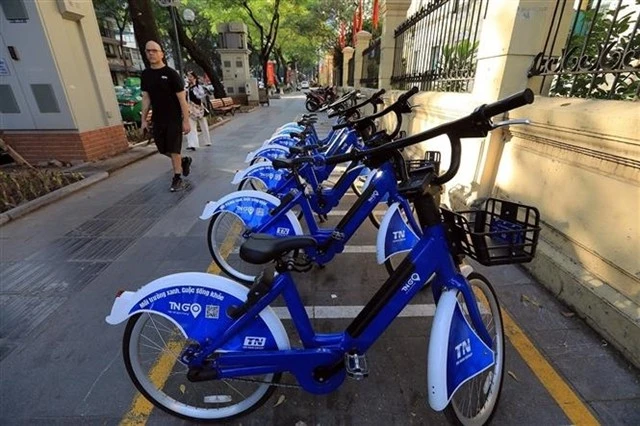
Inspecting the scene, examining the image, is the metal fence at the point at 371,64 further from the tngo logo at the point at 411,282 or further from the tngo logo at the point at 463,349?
the tngo logo at the point at 463,349

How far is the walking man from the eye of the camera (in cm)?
480

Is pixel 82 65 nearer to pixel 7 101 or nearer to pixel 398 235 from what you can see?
pixel 7 101

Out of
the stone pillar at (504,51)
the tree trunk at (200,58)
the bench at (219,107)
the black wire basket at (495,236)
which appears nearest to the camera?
the black wire basket at (495,236)

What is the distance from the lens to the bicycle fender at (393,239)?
2395mm

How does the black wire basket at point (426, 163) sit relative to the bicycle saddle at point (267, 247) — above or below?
above

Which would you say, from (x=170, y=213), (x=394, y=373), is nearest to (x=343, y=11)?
(x=170, y=213)

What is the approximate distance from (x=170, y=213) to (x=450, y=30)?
465 centimetres

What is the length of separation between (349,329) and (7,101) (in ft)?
26.1

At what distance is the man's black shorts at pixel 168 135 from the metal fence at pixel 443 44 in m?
3.97

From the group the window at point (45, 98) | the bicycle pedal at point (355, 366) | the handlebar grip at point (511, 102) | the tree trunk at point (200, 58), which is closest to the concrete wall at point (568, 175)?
the handlebar grip at point (511, 102)

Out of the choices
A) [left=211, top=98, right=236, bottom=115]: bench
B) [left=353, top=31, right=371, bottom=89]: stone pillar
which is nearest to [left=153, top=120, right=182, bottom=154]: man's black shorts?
[left=353, top=31, right=371, bottom=89]: stone pillar

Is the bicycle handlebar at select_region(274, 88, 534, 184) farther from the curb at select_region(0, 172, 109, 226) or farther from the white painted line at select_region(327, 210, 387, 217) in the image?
the curb at select_region(0, 172, 109, 226)

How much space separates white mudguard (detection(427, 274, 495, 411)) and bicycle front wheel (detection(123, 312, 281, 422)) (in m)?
0.78

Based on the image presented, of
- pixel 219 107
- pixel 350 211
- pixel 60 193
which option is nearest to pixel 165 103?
pixel 60 193
